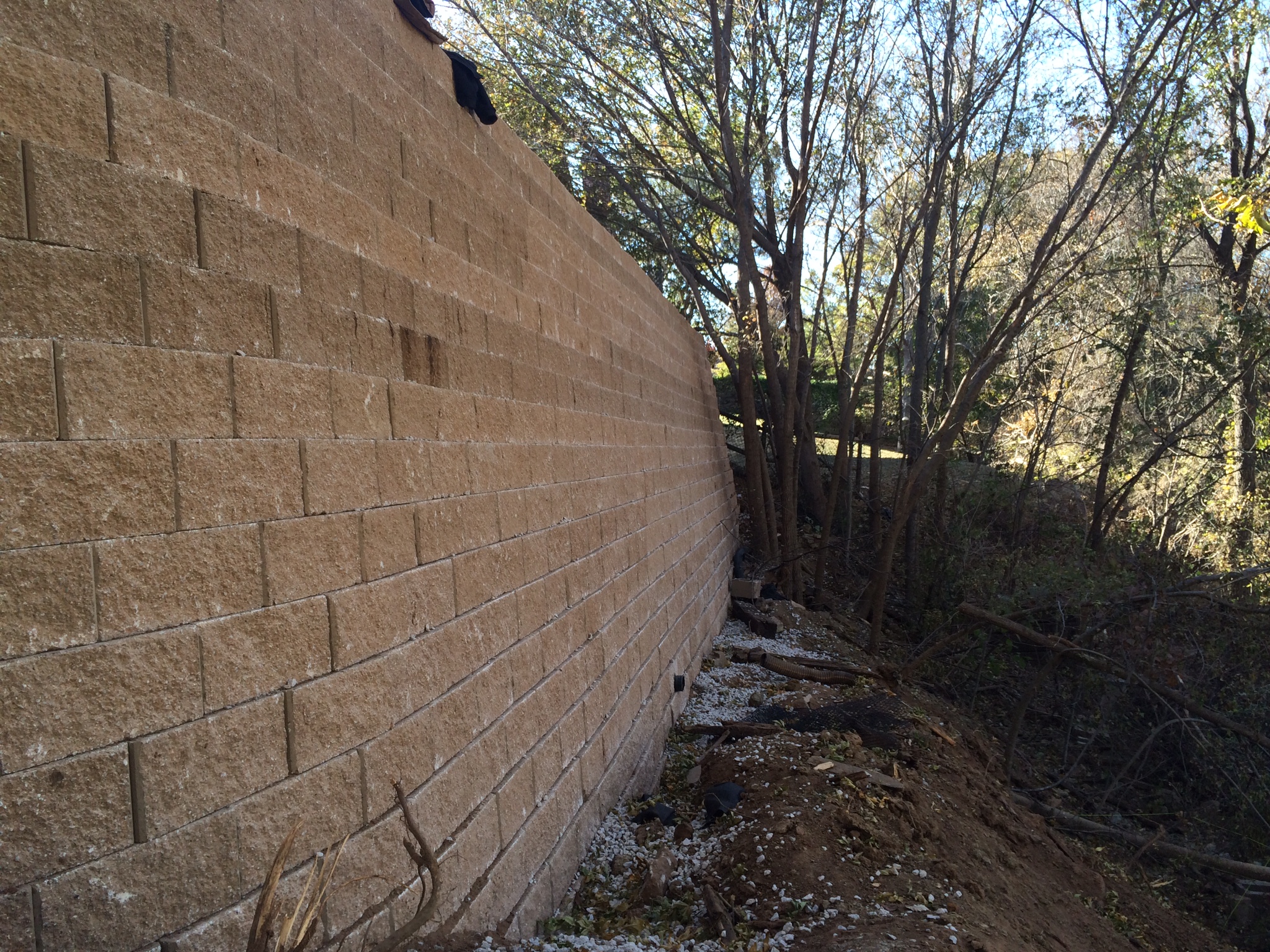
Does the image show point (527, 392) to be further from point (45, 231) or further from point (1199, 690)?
point (1199, 690)

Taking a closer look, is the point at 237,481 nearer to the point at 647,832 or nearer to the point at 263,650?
the point at 263,650

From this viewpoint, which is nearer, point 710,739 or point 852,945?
point 852,945

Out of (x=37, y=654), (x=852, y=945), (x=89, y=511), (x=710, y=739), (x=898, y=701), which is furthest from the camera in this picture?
(x=898, y=701)

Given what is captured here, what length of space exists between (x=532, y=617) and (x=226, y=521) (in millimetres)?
2047

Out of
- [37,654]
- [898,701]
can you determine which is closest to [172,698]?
[37,654]

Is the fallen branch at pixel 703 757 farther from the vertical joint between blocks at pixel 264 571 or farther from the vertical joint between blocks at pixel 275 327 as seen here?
the vertical joint between blocks at pixel 275 327

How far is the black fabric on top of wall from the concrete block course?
95mm

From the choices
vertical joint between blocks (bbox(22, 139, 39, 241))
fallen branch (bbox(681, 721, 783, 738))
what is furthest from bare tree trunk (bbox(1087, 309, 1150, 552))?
vertical joint between blocks (bbox(22, 139, 39, 241))

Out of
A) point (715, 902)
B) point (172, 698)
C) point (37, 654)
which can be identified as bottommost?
point (715, 902)

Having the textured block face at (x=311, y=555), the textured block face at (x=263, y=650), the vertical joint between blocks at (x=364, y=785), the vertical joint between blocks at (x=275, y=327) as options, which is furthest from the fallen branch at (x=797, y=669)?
the vertical joint between blocks at (x=275, y=327)

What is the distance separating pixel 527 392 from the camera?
405cm

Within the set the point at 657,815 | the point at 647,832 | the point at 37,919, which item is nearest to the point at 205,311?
the point at 37,919

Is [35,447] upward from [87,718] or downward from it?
upward

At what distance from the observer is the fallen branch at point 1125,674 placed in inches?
329
